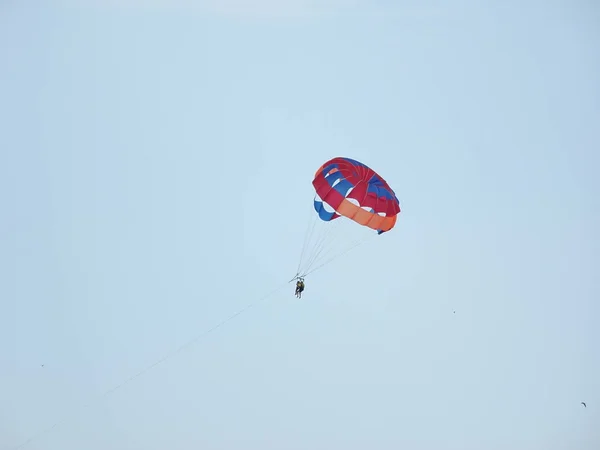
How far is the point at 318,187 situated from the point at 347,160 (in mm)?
1744

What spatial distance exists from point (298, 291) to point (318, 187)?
4.73 meters

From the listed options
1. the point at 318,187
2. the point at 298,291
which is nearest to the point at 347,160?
the point at 318,187

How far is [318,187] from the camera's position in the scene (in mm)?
67375

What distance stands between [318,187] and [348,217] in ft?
5.98

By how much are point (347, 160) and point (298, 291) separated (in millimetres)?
6116

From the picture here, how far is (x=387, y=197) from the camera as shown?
67.1 m

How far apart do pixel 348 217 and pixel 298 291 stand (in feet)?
13.3

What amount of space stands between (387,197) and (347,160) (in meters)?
2.40

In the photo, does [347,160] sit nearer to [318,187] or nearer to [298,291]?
[318,187]

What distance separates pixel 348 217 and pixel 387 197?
6.15 ft

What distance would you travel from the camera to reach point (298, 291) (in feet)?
225

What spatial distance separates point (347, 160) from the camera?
222 ft
